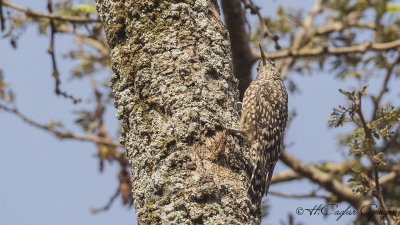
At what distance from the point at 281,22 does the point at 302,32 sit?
0.35 m

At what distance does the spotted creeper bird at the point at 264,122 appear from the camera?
4602 mm

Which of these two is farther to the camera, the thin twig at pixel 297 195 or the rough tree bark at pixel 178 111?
the thin twig at pixel 297 195

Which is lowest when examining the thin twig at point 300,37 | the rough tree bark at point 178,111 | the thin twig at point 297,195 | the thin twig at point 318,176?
the rough tree bark at point 178,111

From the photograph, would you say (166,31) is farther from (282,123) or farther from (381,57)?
(381,57)

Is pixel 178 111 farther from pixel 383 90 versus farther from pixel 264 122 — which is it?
pixel 383 90

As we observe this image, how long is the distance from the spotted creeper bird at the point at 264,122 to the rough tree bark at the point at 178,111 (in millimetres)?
1124

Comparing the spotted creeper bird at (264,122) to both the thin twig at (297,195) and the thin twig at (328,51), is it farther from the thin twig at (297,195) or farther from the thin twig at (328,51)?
the thin twig at (297,195)

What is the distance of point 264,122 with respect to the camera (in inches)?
199

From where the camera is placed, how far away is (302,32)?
24.4 feet

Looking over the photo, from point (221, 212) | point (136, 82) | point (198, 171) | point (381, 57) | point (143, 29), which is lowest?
point (221, 212)

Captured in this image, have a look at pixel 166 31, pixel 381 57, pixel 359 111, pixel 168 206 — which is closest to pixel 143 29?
pixel 166 31

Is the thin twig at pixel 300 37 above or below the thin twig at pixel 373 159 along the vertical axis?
above

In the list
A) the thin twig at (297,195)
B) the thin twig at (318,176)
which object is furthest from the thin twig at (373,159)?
the thin twig at (297,195)

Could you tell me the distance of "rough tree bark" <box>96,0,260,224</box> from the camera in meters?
2.81
